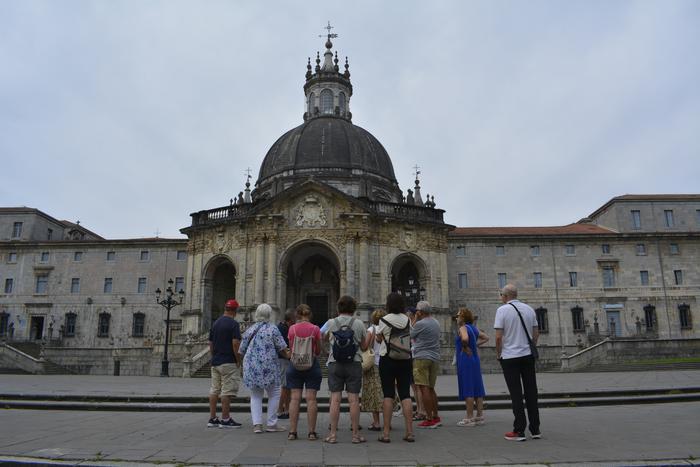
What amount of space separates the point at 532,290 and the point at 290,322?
118ft

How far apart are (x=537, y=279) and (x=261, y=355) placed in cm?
3817

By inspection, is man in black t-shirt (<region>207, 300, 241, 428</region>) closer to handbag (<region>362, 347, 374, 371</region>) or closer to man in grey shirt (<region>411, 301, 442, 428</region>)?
handbag (<region>362, 347, 374, 371</region>)

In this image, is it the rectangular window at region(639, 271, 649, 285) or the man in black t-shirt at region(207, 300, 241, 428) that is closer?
the man in black t-shirt at region(207, 300, 241, 428)

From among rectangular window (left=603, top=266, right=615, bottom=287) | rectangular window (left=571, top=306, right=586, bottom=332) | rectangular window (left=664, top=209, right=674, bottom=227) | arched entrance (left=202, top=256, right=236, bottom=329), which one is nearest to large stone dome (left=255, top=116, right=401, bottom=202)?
arched entrance (left=202, top=256, right=236, bottom=329)

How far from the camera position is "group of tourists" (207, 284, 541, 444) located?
27.1 ft

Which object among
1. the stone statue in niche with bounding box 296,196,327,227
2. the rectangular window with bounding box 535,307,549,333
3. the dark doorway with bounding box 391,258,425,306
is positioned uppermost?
the stone statue in niche with bounding box 296,196,327,227

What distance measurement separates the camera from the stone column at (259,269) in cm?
3406

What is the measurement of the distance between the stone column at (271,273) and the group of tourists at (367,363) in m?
24.0

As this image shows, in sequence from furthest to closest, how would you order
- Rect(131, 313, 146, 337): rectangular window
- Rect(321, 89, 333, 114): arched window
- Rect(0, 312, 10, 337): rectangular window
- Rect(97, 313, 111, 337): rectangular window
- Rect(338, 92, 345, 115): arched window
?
Rect(338, 92, 345, 115): arched window
Rect(321, 89, 333, 114): arched window
Rect(0, 312, 10, 337): rectangular window
Rect(97, 313, 111, 337): rectangular window
Rect(131, 313, 146, 337): rectangular window

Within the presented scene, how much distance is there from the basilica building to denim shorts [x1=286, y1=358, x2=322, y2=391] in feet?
79.7

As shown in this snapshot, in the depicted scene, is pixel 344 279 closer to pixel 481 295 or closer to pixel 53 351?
pixel 481 295

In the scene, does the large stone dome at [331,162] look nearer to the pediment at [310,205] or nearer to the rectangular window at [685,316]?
the pediment at [310,205]

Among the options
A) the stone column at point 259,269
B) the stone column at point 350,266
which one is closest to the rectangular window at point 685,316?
the stone column at point 350,266

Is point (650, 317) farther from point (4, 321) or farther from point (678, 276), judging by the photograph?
point (4, 321)
